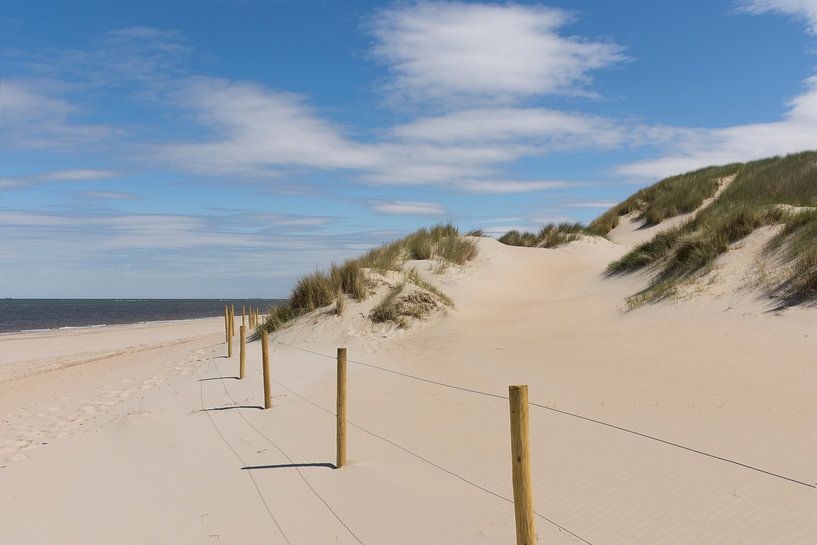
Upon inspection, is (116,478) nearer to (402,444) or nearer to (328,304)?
(402,444)

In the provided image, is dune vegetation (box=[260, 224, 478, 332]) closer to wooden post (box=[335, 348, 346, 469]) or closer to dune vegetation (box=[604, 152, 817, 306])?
dune vegetation (box=[604, 152, 817, 306])

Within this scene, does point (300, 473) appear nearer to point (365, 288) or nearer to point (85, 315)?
point (365, 288)

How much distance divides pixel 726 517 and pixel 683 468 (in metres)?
0.90

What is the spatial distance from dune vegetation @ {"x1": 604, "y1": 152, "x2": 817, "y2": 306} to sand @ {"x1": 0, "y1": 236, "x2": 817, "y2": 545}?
121cm

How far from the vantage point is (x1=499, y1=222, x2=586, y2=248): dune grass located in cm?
2798

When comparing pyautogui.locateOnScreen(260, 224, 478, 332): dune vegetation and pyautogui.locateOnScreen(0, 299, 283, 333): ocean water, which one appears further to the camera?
pyautogui.locateOnScreen(0, 299, 283, 333): ocean water

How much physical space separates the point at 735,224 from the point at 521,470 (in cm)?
1390

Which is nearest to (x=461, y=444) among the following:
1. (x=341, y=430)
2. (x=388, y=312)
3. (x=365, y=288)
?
(x=341, y=430)

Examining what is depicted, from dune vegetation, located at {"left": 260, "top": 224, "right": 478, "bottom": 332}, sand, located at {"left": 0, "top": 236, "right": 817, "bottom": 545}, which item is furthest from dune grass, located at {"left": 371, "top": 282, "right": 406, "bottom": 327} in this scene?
sand, located at {"left": 0, "top": 236, "right": 817, "bottom": 545}

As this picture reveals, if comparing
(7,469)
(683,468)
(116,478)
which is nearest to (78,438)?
(7,469)

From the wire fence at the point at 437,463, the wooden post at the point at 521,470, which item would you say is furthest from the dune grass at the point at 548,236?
the wooden post at the point at 521,470

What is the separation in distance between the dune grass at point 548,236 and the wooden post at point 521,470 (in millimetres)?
24663

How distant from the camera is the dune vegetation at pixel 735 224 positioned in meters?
12.0

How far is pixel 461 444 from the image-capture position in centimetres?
691
